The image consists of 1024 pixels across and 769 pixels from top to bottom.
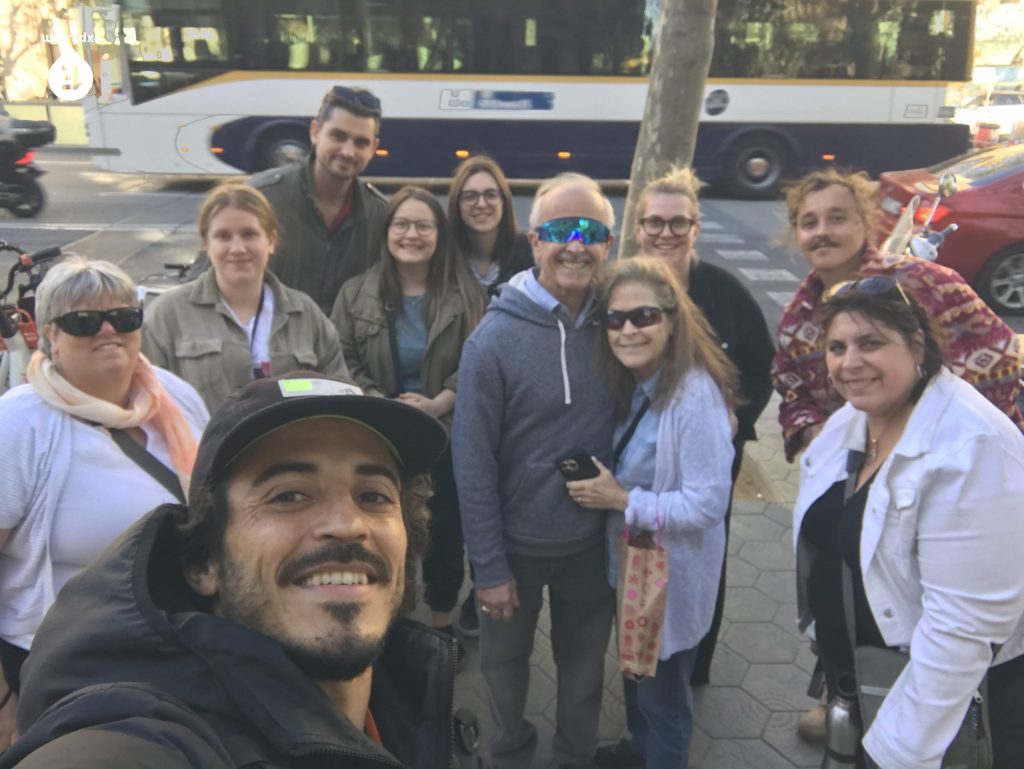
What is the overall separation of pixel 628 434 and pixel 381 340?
1.25 m

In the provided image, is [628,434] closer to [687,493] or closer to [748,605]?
[687,493]

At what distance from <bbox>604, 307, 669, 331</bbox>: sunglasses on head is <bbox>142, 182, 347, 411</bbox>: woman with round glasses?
118 centimetres

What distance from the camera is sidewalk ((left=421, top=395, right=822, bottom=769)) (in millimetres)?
2941

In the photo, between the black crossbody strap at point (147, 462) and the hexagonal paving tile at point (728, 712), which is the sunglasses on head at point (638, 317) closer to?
the black crossbody strap at point (147, 462)

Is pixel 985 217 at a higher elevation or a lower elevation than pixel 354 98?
lower

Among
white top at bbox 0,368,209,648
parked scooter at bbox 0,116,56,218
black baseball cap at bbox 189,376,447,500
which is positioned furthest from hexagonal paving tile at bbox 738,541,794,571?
parked scooter at bbox 0,116,56,218

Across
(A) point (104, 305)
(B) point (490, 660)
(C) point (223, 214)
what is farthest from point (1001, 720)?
(C) point (223, 214)

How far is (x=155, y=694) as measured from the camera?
0.98 meters

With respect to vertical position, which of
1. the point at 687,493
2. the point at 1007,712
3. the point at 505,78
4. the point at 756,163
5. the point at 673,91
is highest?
the point at 505,78

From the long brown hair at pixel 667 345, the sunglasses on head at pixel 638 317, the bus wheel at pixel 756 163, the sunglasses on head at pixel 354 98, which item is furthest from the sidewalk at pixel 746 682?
the bus wheel at pixel 756 163

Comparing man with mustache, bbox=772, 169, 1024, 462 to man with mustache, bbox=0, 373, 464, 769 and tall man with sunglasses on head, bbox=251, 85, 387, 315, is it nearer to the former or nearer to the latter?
man with mustache, bbox=0, 373, 464, 769

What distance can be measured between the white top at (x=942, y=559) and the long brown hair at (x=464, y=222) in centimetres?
192

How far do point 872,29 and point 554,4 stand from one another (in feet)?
17.6
